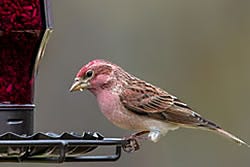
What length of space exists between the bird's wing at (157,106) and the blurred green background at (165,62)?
3127 mm

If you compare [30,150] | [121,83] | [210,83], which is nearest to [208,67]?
[210,83]

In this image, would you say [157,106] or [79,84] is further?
[157,106]

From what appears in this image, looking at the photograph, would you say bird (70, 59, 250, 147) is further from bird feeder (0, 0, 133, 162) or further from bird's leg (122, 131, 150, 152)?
bird feeder (0, 0, 133, 162)

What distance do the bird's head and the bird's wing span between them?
142 millimetres

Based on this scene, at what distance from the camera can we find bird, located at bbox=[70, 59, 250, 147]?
21.0 ft

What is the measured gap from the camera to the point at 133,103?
6.57 m

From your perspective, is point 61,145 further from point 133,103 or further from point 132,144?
point 133,103

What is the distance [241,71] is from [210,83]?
1.52 feet

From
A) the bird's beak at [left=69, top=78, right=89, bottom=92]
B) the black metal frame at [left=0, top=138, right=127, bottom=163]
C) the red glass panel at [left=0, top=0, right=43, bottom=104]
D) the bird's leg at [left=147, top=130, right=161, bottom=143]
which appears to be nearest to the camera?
the black metal frame at [left=0, top=138, right=127, bottom=163]

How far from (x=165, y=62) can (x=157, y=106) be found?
→ 13.5 ft

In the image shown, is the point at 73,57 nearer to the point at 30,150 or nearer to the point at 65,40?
the point at 65,40

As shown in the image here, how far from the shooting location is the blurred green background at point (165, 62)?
396 inches

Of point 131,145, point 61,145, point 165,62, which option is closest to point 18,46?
point 131,145

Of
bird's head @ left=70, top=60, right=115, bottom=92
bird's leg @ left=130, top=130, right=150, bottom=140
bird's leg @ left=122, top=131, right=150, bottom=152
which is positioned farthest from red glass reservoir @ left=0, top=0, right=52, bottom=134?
bird's leg @ left=130, top=130, right=150, bottom=140
